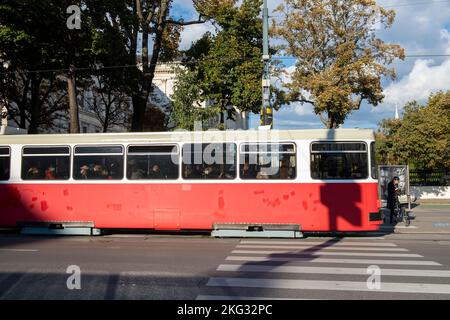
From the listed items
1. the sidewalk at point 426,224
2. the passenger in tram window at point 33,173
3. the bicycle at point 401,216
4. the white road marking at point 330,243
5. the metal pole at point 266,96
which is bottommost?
the white road marking at point 330,243

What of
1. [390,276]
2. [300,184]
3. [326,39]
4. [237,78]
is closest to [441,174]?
[326,39]

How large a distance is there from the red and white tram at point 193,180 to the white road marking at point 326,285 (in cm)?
584

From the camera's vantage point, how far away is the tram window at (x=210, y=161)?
1383cm

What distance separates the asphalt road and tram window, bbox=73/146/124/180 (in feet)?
6.82

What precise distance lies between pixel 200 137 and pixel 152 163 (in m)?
1.63

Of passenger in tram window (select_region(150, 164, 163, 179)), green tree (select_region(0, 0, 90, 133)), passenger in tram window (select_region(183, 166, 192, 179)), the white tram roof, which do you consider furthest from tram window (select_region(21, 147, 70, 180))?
green tree (select_region(0, 0, 90, 133))

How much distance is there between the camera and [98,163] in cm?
1454

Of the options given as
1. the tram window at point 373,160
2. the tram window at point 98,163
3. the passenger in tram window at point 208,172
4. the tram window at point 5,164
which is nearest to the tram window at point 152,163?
the tram window at point 98,163

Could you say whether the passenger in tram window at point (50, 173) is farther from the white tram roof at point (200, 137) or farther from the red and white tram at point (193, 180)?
the white tram roof at point (200, 137)

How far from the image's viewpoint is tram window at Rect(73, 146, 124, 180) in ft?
47.2

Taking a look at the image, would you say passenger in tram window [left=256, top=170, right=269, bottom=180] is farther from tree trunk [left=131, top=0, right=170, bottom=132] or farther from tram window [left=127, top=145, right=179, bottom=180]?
tree trunk [left=131, top=0, right=170, bottom=132]

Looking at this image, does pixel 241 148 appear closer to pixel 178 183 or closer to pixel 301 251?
pixel 178 183

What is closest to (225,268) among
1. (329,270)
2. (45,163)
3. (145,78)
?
(329,270)

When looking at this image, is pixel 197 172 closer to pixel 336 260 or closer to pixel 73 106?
pixel 336 260
